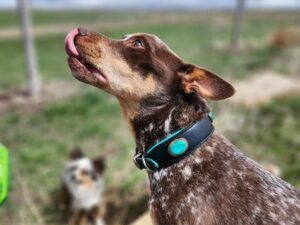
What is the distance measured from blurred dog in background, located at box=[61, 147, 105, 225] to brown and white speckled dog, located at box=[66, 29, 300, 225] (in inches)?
101

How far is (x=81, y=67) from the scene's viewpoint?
3164 millimetres

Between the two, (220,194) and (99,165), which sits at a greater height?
(220,194)

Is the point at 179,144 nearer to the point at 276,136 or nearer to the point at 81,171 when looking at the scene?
the point at 81,171

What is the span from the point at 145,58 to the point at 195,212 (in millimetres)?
1027

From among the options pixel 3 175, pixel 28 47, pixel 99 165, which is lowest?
pixel 28 47

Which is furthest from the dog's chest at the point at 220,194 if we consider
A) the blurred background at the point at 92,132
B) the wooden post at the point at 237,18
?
the wooden post at the point at 237,18

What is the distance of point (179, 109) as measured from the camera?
9.95ft

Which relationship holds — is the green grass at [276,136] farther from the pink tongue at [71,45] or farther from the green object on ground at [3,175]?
the pink tongue at [71,45]

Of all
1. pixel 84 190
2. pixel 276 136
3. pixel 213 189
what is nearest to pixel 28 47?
pixel 84 190

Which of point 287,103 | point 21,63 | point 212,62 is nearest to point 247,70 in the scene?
point 212,62

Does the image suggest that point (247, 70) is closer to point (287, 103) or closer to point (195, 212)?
point (287, 103)

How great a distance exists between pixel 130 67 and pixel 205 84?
54 centimetres

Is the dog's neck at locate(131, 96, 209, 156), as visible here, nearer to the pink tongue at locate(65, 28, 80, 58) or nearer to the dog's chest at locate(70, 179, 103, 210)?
the pink tongue at locate(65, 28, 80, 58)

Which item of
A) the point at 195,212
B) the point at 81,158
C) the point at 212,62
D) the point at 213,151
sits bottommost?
the point at 212,62
